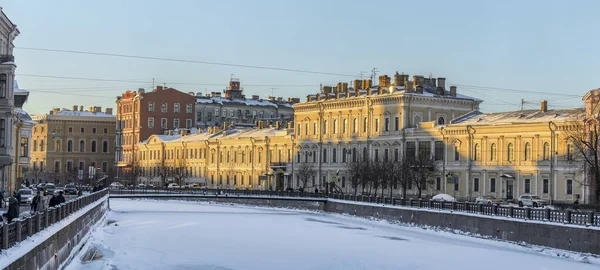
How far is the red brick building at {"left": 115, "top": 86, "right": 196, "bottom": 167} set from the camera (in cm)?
13162

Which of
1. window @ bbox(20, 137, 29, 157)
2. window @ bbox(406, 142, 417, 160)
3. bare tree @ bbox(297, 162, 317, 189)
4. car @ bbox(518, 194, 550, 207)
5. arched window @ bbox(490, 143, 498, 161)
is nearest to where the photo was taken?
car @ bbox(518, 194, 550, 207)

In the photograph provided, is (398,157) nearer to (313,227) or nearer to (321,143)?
(321,143)

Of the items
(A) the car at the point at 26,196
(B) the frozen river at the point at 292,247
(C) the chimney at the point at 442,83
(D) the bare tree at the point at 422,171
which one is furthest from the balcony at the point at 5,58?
(C) the chimney at the point at 442,83

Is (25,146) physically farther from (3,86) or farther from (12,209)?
(12,209)

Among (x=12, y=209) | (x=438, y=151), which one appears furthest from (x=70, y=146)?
(x=12, y=209)

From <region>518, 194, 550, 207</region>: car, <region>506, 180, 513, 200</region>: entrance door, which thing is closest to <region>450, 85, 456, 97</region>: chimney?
<region>506, 180, 513, 200</region>: entrance door

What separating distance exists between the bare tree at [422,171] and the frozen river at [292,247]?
13.7m

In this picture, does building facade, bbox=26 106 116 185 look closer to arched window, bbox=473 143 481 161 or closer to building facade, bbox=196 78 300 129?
building facade, bbox=196 78 300 129

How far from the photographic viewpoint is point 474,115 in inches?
3201

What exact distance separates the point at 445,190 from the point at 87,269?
49.1 meters

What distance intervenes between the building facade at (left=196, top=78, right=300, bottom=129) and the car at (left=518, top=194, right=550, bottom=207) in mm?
71515

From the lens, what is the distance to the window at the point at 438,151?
7875 cm

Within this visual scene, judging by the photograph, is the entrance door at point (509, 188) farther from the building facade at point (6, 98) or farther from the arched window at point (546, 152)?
the building facade at point (6, 98)

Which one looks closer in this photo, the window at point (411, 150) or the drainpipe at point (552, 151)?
the drainpipe at point (552, 151)
